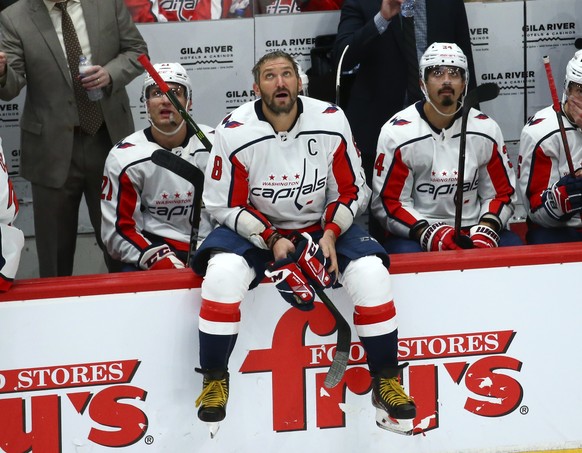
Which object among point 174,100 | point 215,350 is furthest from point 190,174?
point 215,350

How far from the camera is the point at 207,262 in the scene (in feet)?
10.7

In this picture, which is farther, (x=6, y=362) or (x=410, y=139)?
(x=410, y=139)

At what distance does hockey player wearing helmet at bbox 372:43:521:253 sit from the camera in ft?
13.0

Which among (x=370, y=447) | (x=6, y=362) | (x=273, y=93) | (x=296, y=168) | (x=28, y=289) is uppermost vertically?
(x=273, y=93)

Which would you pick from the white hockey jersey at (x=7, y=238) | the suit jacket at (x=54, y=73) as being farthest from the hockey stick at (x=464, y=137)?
the white hockey jersey at (x=7, y=238)

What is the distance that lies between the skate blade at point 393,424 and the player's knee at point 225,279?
0.55 m

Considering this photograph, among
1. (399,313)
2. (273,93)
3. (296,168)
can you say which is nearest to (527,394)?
(399,313)

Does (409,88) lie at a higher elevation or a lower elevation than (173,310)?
higher

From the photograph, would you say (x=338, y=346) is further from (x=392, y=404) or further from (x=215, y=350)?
(x=215, y=350)

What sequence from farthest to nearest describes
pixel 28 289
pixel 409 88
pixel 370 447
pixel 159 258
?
1. pixel 409 88
2. pixel 159 258
3. pixel 370 447
4. pixel 28 289

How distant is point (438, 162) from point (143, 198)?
107cm

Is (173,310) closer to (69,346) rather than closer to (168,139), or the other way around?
(69,346)

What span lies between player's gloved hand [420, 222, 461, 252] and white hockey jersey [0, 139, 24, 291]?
1.39 meters

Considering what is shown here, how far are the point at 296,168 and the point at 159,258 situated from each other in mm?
640
